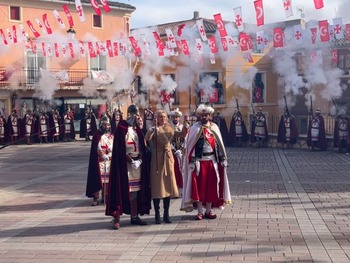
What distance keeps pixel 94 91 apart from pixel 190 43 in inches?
391

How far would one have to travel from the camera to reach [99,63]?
36156mm

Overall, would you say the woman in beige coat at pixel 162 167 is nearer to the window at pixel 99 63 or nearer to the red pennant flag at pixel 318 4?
the red pennant flag at pixel 318 4

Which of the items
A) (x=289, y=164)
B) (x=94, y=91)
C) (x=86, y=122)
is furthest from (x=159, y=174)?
(x=94, y=91)

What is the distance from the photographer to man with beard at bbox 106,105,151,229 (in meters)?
8.23

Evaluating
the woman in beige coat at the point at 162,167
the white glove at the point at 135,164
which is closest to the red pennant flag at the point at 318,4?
the woman in beige coat at the point at 162,167

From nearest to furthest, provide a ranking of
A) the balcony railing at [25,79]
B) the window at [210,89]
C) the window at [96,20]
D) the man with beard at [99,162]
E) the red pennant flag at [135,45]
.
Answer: the man with beard at [99,162], the red pennant flag at [135,45], the window at [210,89], the balcony railing at [25,79], the window at [96,20]

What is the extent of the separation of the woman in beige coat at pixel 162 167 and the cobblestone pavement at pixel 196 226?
1.30 feet

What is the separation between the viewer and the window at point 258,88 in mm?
34219

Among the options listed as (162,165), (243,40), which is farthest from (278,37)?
(162,165)

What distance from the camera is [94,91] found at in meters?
33.8

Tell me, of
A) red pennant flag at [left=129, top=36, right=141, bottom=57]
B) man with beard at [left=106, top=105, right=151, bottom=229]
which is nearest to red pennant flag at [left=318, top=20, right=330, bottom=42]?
red pennant flag at [left=129, top=36, right=141, bottom=57]

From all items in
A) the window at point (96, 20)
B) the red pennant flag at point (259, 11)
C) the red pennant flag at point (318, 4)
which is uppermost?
the window at point (96, 20)

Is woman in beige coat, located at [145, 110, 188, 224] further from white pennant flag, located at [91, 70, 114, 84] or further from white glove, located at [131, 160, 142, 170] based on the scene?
white pennant flag, located at [91, 70, 114, 84]

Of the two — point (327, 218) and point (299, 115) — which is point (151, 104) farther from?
point (327, 218)
